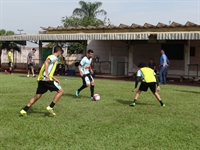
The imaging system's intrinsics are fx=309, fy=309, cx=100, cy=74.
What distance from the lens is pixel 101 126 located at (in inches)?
254

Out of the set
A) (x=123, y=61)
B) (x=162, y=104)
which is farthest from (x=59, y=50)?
(x=123, y=61)

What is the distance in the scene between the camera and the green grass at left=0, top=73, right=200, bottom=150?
17.2 ft

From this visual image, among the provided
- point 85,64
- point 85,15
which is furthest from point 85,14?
point 85,64

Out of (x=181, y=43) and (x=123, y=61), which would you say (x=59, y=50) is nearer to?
(x=181, y=43)

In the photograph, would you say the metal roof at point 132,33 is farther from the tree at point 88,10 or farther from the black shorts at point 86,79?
the tree at point 88,10

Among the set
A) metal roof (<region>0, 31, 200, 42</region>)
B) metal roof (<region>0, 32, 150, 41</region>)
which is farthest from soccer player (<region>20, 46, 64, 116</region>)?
metal roof (<region>0, 32, 150, 41</region>)

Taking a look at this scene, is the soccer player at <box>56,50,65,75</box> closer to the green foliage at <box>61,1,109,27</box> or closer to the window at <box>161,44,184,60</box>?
the window at <box>161,44,184,60</box>

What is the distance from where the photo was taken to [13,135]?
224 inches

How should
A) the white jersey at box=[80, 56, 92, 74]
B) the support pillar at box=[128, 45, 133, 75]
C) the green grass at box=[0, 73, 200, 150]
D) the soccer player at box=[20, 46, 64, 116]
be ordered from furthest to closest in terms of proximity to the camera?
1. the support pillar at box=[128, 45, 133, 75]
2. the white jersey at box=[80, 56, 92, 74]
3. the soccer player at box=[20, 46, 64, 116]
4. the green grass at box=[0, 73, 200, 150]

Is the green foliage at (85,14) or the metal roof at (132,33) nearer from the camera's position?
the metal roof at (132,33)

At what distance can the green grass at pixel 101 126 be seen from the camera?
206 inches

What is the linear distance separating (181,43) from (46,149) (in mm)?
16795

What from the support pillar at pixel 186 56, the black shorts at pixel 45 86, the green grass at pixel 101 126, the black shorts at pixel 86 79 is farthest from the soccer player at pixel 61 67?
the black shorts at pixel 45 86

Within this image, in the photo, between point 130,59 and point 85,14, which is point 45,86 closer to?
point 130,59
